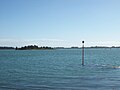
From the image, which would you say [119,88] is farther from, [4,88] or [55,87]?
[4,88]

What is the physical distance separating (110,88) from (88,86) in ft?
8.63

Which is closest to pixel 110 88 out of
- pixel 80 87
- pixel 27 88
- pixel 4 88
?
pixel 80 87

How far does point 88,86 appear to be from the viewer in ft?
97.4

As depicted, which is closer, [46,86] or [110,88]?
[110,88]

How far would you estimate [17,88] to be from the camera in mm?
28625

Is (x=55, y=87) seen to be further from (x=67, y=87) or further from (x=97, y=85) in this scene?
(x=97, y=85)

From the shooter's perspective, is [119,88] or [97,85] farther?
[97,85]

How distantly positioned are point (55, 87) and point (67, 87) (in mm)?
1329

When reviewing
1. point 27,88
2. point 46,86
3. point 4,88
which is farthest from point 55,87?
point 4,88

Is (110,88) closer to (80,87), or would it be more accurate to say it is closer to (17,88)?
(80,87)

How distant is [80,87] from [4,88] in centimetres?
802

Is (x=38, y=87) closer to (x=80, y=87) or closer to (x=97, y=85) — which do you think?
(x=80, y=87)

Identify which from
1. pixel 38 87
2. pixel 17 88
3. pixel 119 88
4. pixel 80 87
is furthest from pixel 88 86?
pixel 17 88

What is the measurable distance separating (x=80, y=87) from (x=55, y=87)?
8.78 ft
